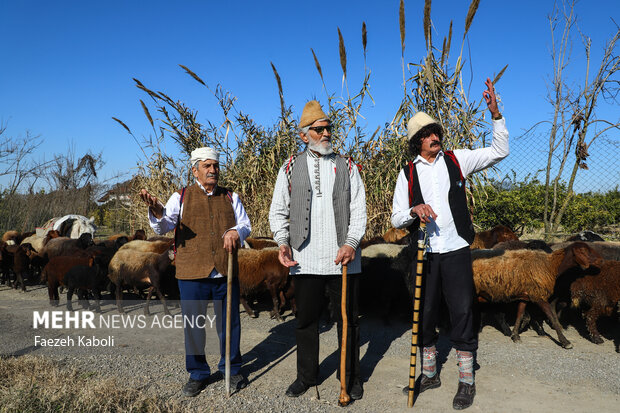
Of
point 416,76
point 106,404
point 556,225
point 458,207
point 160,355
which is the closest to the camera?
point 106,404

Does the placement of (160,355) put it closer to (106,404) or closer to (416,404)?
(106,404)

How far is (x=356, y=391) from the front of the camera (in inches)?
132

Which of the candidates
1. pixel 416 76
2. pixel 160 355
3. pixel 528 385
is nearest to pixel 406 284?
pixel 528 385

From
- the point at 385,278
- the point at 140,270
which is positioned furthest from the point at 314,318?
the point at 140,270

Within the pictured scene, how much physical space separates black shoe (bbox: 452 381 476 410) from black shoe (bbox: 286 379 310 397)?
1.16 m

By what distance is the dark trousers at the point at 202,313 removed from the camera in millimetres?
3494

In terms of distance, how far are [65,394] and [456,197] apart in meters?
3.25

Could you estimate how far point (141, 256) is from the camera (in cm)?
714

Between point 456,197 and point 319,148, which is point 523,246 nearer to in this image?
point 456,197

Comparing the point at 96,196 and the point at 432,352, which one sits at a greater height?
the point at 96,196

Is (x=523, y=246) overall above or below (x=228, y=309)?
above

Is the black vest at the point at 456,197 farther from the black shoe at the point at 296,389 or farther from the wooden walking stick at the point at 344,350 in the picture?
the black shoe at the point at 296,389

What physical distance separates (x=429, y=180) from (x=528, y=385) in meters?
1.97

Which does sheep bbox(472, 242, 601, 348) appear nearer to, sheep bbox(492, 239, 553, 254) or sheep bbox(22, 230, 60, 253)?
sheep bbox(492, 239, 553, 254)
